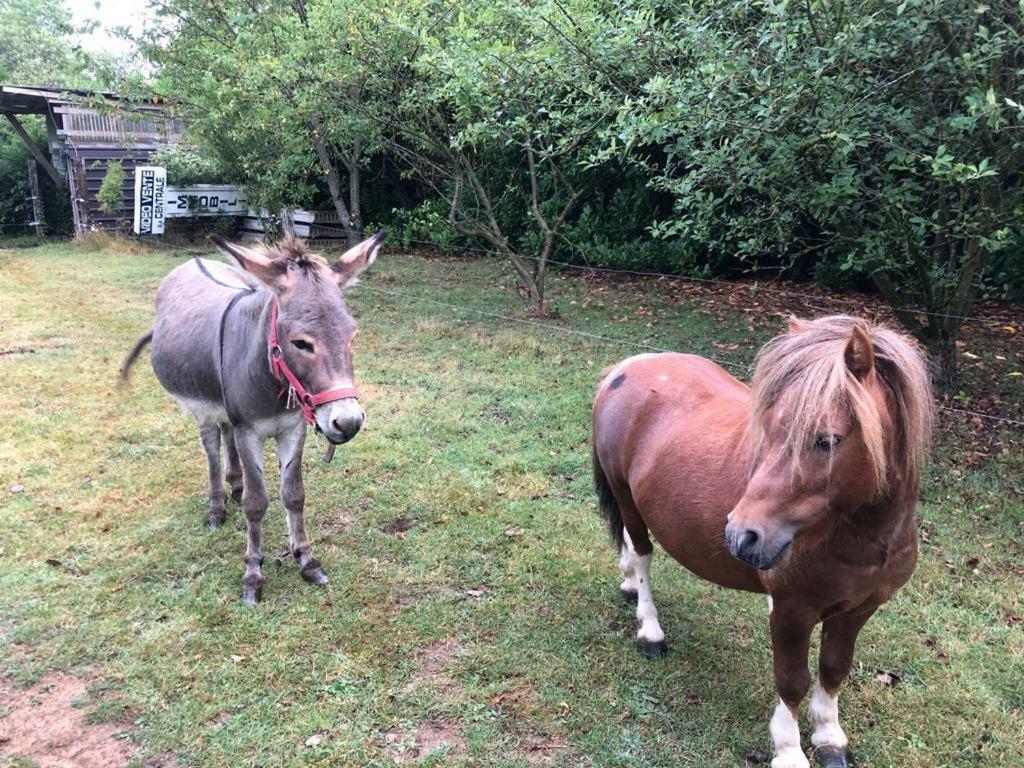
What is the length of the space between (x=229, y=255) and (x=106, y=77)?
35.7ft

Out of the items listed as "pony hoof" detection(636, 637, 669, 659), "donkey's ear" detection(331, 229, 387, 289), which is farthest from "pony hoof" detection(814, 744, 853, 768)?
"donkey's ear" detection(331, 229, 387, 289)

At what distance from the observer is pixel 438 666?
3.03 meters

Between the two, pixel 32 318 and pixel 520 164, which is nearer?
pixel 32 318

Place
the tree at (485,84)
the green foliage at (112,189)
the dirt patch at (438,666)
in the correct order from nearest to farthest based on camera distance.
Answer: the dirt patch at (438,666) → the tree at (485,84) → the green foliage at (112,189)

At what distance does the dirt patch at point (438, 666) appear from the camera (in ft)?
9.53

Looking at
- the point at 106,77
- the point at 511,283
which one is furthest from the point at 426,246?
the point at 106,77

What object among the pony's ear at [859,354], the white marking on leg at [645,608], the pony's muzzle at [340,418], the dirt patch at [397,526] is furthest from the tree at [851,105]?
the dirt patch at [397,526]

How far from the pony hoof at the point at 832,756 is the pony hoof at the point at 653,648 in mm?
762

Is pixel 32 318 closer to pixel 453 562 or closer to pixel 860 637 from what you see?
pixel 453 562

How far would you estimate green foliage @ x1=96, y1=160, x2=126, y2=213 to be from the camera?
15664 mm

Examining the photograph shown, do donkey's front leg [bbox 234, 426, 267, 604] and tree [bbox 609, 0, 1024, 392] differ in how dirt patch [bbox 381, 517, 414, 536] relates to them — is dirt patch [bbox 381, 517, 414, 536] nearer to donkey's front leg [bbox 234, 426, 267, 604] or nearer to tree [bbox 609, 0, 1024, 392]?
donkey's front leg [bbox 234, 426, 267, 604]

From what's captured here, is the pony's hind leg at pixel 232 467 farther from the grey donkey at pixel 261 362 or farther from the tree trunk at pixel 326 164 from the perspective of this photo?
the tree trunk at pixel 326 164

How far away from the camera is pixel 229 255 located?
2881 mm

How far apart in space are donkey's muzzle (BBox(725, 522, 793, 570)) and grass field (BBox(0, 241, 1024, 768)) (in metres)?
1.22
